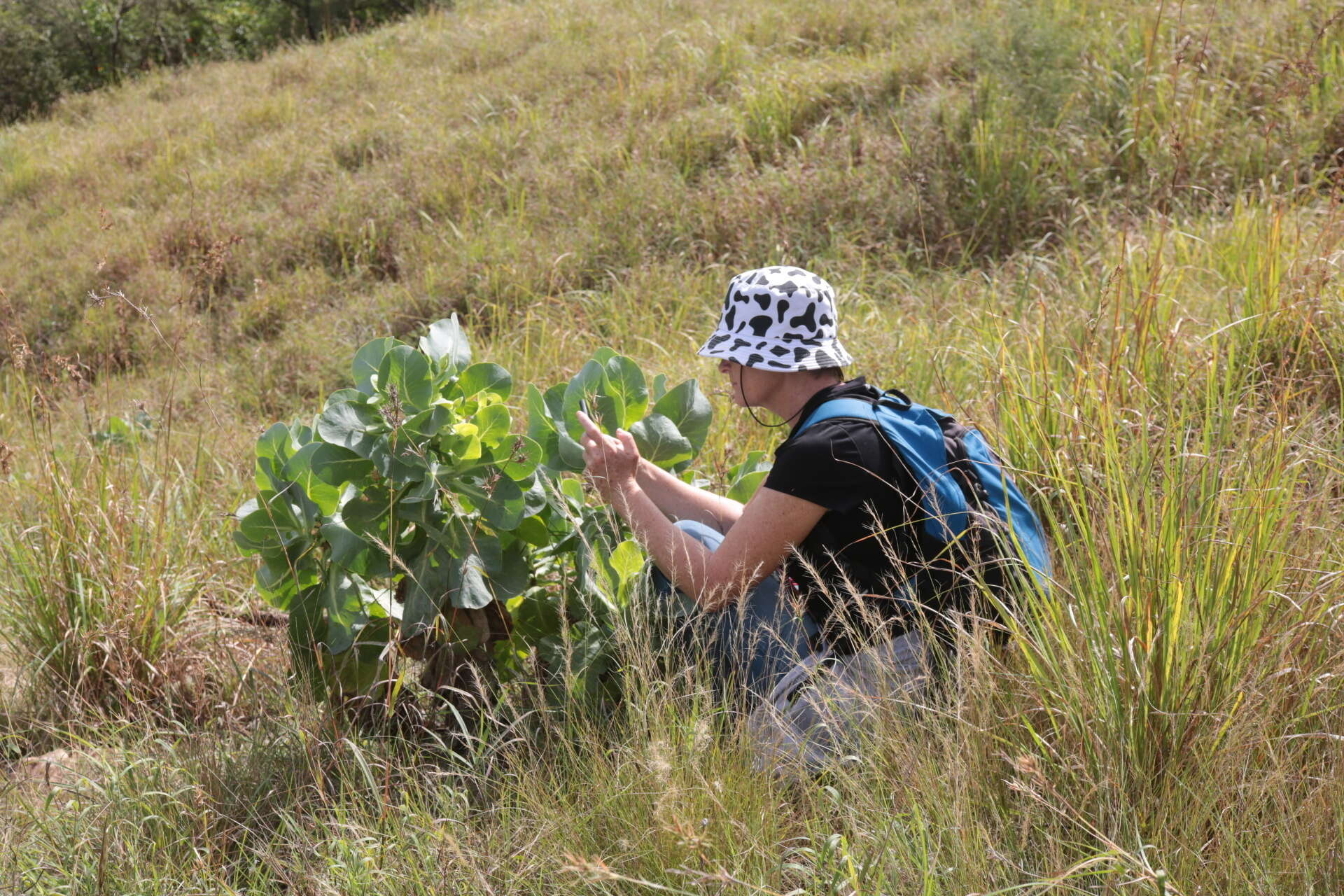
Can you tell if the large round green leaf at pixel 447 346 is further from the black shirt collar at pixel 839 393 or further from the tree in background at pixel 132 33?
the tree in background at pixel 132 33

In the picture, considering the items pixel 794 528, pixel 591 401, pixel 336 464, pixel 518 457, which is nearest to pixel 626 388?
pixel 591 401

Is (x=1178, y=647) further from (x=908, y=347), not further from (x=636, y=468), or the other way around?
(x=908, y=347)

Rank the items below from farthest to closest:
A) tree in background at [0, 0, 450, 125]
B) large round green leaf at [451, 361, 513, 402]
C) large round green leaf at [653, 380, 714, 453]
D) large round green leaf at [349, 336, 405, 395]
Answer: tree in background at [0, 0, 450, 125], large round green leaf at [653, 380, 714, 453], large round green leaf at [451, 361, 513, 402], large round green leaf at [349, 336, 405, 395]

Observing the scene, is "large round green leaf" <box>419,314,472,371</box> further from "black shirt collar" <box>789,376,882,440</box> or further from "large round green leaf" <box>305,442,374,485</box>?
"black shirt collar" <box>789,376,882,440</box>

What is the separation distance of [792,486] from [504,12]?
10.5 m

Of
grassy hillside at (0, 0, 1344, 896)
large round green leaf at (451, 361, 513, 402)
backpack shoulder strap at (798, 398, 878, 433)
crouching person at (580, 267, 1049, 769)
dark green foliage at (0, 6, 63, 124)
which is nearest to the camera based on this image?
grassy hillside at (0, 0, 1344, 896)

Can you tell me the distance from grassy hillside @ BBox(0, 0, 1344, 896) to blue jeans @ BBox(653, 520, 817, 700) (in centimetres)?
16

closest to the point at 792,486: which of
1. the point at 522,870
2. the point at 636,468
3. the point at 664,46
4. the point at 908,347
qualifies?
the point at 636,468

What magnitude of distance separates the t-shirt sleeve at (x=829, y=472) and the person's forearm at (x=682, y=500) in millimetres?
307

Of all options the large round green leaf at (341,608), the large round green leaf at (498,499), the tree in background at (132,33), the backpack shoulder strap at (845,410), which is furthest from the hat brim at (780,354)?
the tree in background at (132,33)

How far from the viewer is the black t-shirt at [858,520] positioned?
223 cm

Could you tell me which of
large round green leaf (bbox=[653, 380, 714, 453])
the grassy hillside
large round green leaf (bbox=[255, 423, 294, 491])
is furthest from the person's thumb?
large round green leaf (bbox=[255, 423, 294, 491])

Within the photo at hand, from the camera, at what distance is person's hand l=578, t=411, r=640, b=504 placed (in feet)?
7.87

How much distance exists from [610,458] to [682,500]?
25cm
